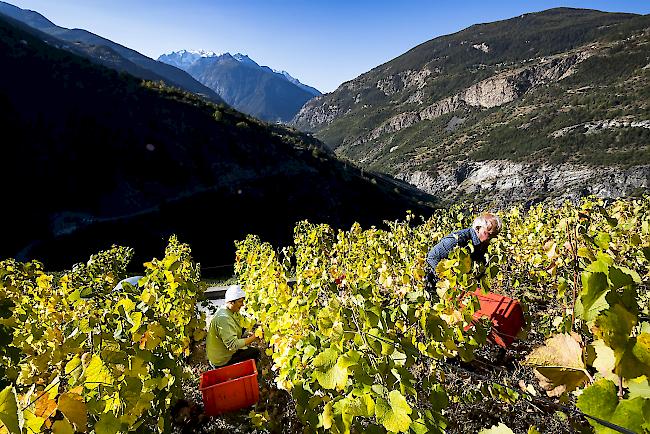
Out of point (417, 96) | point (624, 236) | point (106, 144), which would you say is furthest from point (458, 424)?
point (417, 96)

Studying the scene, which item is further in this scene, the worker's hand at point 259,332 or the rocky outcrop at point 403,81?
the rocky outcrop at point 403,81

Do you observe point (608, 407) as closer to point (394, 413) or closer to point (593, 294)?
point (593, 294)

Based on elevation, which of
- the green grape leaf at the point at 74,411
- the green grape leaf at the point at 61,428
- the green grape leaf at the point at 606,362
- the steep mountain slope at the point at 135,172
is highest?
the green grape leaf at the point at 606,362

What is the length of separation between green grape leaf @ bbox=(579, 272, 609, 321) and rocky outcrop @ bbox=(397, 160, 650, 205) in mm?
50622

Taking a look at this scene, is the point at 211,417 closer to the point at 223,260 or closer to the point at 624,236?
the point at 624,236

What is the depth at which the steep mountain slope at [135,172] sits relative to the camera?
20516 mm

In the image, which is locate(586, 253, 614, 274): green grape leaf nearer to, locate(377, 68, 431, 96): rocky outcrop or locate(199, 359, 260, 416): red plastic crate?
locate(199, 359, 260, 416): red plastic crate

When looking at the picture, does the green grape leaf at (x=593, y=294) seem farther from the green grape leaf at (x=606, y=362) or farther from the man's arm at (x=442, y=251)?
the man's arm at (x=442, y=251)

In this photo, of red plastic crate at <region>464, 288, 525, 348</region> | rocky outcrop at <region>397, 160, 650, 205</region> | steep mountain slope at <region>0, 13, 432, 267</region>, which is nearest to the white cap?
red plastic crate at <region>464, 288, 525, 348</region>

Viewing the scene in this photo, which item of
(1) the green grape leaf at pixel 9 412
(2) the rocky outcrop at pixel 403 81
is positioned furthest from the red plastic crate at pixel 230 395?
(2) the rocky outcrop at pixel 403 81

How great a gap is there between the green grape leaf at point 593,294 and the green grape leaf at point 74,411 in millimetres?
1266

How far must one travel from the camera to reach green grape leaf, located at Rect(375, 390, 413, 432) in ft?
3.76

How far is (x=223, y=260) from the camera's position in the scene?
837 inches

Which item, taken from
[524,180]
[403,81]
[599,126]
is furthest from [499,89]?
[403,81]
